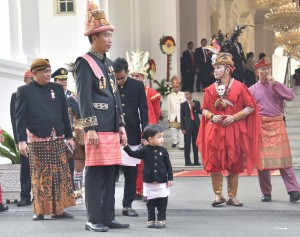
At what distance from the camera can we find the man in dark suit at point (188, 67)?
28.7 metres

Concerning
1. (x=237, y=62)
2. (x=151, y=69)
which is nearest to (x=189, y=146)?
(x=237, y=62)

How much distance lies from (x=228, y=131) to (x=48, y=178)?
8.47 ft

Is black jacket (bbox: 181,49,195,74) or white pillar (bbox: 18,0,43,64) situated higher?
white pillar (bbox: 18,0,43,64)

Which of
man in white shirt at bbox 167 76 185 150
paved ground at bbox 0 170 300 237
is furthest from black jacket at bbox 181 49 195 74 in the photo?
paved ground at bbox 0 170 300 237

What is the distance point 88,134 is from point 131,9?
736 inches

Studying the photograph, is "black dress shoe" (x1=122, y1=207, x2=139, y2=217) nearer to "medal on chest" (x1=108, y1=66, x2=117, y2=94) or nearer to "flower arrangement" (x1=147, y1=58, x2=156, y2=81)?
"medal on chest" (x1=108, y1=66, x2=117, y2=94)

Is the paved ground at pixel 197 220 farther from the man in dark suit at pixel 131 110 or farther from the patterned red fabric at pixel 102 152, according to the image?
the patterned red fabric at pixel 102 152

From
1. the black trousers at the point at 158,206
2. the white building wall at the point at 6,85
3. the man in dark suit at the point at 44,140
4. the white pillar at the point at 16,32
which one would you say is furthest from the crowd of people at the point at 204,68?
the black trousers at the point at 158,206

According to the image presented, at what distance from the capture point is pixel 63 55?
83.1 feet

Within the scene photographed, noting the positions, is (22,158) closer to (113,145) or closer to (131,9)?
(113,145)

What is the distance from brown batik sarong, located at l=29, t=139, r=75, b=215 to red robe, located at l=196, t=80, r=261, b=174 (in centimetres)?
217

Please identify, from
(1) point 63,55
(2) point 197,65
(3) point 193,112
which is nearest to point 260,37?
(2) point 197,65

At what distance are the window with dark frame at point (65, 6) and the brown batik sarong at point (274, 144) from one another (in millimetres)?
13793

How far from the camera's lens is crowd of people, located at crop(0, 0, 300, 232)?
386 inches
